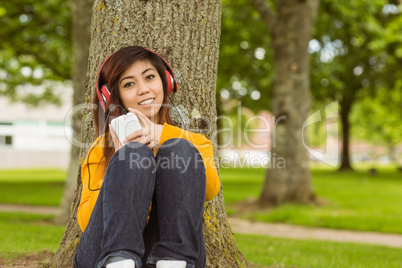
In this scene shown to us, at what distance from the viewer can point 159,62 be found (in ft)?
9.84

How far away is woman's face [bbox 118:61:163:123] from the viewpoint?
292 cm

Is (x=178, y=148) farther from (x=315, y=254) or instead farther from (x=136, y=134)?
(x=315, y=254)

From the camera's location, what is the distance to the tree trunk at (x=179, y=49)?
3219 mm

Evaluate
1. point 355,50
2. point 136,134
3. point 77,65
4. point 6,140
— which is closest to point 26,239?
point 136,134

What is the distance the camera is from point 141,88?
2914 mm

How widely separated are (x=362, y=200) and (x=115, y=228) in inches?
444

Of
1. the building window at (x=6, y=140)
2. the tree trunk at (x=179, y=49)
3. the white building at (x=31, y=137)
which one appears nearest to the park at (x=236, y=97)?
the tree trunk at (x=179, y=49)

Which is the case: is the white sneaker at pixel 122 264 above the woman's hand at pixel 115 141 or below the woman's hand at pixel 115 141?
below

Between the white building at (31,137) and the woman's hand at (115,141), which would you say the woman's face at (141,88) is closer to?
the woman's hand at (115,141)

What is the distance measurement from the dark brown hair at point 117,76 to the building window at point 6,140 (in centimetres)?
3810

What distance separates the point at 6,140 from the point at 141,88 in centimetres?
3850

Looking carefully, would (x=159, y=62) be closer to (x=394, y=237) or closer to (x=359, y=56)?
(x=394, y=237)

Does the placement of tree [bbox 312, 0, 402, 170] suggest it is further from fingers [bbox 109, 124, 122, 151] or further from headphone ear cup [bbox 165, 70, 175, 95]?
fingers [bbox 109, 124, 122, 151]

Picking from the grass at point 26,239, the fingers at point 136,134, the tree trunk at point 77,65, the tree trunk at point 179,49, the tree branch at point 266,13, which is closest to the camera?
the fingers at point 136,134
